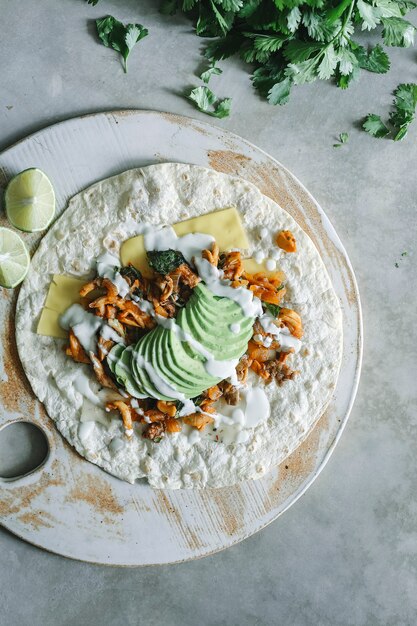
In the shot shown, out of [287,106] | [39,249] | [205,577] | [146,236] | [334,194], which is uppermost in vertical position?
[287,106]

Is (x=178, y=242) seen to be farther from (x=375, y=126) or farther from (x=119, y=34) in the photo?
(x=375, y=126)

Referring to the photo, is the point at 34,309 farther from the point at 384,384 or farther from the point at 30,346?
the point at 384,384

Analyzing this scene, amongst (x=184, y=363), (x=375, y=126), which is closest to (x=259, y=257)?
(x=184, y=363)

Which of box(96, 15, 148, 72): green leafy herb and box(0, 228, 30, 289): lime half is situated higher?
box(96, 15, 148, 72): green leafy herb

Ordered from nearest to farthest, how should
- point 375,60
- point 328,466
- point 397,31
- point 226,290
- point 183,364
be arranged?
point 183,364, point 226,290, point 397,31, point 375,60, point 328,466

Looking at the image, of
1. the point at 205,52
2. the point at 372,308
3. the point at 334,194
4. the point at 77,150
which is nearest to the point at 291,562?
the point at 372,308

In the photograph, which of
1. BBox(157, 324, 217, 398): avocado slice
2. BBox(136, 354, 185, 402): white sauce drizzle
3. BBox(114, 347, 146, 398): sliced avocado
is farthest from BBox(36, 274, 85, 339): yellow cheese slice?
BBox(157, 324, 217, 398): avocado slice

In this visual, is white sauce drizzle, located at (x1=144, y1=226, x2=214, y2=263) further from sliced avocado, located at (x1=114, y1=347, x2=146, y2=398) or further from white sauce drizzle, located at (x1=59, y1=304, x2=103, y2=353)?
sliced avocado, located at (x1=114, y1=347, x2=146, y2=398)

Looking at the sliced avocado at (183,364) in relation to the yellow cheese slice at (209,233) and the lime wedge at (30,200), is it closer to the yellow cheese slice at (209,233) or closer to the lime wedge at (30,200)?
the yellow cheese slice at (209,233)
